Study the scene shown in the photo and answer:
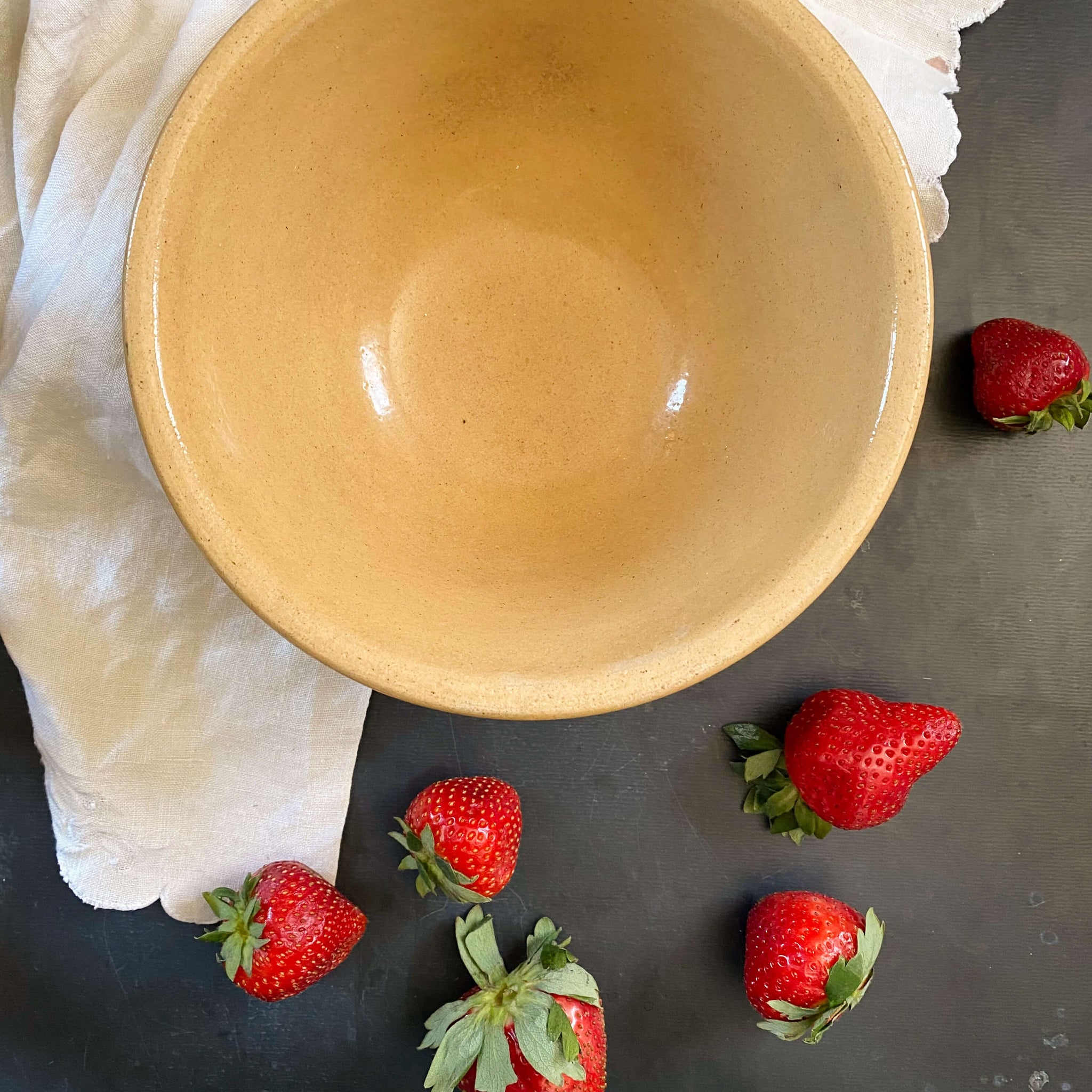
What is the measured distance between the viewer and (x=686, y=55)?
0.82 metres

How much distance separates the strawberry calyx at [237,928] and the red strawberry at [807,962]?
0.50m

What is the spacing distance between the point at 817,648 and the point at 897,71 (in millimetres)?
607

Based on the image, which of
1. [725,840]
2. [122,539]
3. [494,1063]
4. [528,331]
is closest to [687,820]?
[725,840]

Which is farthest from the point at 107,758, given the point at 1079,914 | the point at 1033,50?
the point at 1033,50

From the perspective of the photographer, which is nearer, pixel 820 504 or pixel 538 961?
pixel 820 504

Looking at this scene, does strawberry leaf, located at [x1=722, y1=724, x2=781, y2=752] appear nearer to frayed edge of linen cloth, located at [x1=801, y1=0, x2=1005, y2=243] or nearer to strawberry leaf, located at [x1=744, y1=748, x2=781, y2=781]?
strawberry leaf, located at [x1=744, y1=748, x2=781, y2=781]

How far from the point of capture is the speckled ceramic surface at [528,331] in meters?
A: 0.71

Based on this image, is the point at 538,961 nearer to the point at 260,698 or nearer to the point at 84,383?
the point at 260,698

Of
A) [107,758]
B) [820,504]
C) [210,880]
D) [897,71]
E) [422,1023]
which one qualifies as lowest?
[422,1023]

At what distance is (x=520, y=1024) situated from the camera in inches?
36.4

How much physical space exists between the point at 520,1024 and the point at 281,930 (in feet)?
0.84

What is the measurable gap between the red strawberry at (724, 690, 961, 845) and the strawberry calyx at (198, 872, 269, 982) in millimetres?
526

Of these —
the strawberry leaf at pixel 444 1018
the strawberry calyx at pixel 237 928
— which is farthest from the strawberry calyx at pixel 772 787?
the strawberry calyx at pixel 237 928

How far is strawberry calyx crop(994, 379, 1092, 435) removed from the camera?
3.11ft
